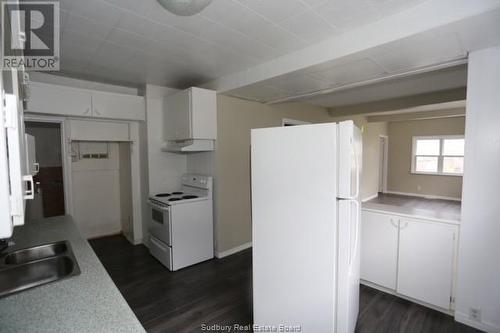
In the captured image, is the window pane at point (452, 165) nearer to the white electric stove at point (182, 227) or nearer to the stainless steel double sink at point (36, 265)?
the white electric stove at point (182, 227)

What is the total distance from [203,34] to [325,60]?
1147mm

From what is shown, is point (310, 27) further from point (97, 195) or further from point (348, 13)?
point (97, 195)

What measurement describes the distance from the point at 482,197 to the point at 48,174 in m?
5.01

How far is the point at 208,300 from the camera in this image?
2.51 metres

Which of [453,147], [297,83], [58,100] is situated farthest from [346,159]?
[453,147]

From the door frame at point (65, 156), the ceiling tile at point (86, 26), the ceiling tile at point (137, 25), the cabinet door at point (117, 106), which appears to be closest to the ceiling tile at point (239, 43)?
the ceiling tile at point (137, 25)

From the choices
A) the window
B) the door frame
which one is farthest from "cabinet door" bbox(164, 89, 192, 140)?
the window

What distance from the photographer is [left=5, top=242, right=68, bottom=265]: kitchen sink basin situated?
165 cm

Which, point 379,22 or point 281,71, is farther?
point 281,71

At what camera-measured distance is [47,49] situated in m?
2.38

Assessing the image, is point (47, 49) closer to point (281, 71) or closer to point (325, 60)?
point (281, 71)

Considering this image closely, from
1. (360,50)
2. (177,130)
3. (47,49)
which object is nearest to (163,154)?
(177,130)

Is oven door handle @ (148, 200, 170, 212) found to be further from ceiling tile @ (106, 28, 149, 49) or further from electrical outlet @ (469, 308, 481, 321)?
electrical outlet @ (469, 308, 481, 321)

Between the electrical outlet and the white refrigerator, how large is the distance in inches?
49.5
